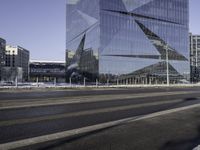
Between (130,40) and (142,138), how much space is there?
3244 inches

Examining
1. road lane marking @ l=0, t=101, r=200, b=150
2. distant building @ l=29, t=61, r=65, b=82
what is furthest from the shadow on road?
distant building @ l=29, t=61, r=65, b=82

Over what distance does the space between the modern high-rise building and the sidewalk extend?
70687 mm

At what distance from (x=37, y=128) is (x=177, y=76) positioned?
313 feet

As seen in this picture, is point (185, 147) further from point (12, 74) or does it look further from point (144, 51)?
point (12, 74)

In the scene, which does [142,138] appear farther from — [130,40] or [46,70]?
[46,70]

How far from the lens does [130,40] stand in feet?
290

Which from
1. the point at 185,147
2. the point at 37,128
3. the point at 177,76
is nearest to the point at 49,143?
the point at 37,128

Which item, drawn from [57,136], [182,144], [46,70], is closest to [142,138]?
[182,144]

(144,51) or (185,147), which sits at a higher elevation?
(144,51)

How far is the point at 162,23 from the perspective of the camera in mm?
97688

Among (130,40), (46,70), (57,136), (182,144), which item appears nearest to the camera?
(182,144)

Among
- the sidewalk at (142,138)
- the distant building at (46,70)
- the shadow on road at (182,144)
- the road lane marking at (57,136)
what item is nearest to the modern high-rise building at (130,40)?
the distant building at (46,70)

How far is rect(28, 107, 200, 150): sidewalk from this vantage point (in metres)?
6.51

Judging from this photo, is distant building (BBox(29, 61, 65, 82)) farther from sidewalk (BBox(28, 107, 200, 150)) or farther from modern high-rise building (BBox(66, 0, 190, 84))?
sidewalk (BBox(28, 107, 200, 150))
